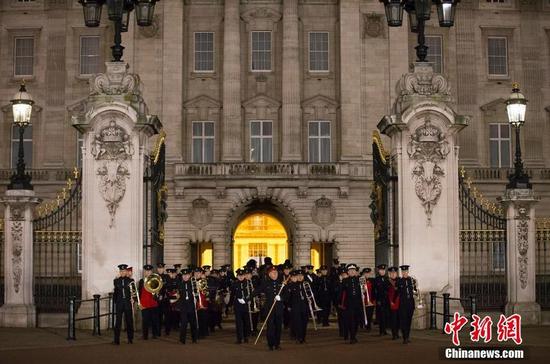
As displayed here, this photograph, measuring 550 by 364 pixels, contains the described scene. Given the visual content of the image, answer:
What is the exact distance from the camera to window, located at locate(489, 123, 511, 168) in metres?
56.2

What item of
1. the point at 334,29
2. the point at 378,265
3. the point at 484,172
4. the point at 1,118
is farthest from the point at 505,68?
the point at 378,265

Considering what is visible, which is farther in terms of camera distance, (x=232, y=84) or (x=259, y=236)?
(x=259, y=236)

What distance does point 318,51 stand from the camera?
2216 inches

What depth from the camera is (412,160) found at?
22047 millimetres

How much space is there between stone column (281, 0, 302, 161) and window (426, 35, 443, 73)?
7.83 metres

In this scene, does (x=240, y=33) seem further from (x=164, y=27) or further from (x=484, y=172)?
(x=484, y=172)

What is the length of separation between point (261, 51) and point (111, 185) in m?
35.1

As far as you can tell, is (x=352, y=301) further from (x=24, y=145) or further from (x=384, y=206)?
(x=24, y=145)

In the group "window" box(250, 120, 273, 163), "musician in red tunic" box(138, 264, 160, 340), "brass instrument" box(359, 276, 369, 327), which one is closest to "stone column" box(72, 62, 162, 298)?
"musician in red tunic" box(138, 264, 160, 340)

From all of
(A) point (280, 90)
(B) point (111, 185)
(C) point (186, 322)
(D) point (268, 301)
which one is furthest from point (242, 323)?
(A) point (280, 90)

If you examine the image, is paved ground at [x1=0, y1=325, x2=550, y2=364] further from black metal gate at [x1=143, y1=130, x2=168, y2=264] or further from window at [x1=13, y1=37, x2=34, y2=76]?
window at [x1=13, y1=37, x2=34, y2=76]

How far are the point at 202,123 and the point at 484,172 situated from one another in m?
16.2

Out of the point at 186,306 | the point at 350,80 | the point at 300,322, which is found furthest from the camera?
the point at 350,80

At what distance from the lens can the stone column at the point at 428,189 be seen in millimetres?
21938
